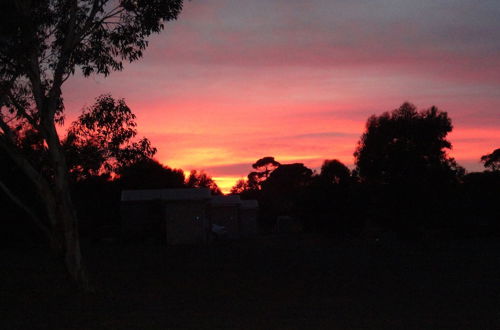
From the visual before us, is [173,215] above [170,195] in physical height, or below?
below

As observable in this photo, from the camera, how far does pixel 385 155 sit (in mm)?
32969

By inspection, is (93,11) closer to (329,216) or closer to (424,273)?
(424,273)

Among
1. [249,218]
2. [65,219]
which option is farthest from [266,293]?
[249,218]

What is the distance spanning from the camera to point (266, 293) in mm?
17484

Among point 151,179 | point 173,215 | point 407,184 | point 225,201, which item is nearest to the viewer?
point 407,184

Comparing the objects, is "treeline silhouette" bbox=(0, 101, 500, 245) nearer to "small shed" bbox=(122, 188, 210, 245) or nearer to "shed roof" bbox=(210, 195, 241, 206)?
"small shed" bbox=(122, 188, 210, 245)

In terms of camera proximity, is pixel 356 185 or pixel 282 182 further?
pixel 282 182

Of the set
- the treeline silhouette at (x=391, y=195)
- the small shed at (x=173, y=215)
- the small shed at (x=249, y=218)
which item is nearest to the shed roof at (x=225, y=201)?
the small shed at (x=249, y=218)

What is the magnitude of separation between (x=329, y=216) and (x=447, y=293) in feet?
62.6

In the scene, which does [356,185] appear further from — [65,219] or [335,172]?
[65,219]

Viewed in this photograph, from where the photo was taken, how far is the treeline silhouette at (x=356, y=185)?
2162 centimetres

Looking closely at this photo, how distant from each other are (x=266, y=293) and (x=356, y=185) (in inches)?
685

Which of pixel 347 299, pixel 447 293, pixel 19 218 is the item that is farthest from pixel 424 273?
pixel 19 218

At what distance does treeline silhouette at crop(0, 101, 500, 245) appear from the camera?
21625 mm
